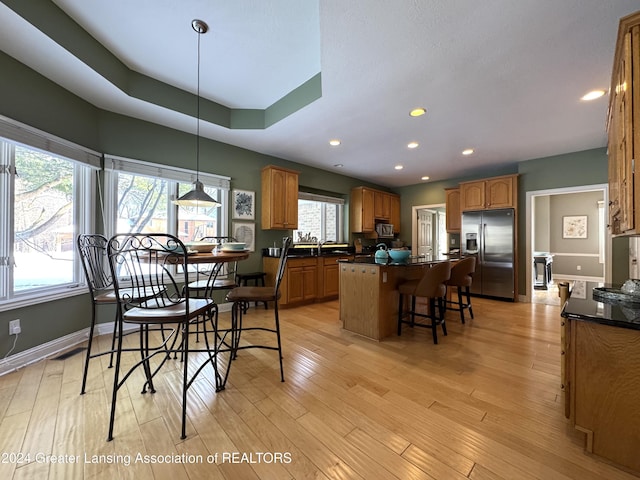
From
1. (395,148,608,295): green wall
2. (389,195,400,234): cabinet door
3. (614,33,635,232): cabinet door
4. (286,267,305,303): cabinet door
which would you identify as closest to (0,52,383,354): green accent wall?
(286,267,305,303): cabinet door

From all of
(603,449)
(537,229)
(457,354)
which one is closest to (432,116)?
(457,354)

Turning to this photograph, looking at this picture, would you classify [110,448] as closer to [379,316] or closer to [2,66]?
[379,316]

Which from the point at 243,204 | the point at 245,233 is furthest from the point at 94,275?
the point at 243,204

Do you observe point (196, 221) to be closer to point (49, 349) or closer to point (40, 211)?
point (40, 211)

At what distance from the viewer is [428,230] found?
717 centimetres

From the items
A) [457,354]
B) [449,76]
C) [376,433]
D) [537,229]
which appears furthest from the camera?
[537,229]

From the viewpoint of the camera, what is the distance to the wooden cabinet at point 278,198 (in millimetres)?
4391

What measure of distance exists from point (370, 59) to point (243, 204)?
9.47ft

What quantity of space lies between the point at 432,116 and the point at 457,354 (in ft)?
8.82

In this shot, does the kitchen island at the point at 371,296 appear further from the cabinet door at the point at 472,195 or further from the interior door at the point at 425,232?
the interior door at the point at 425,232

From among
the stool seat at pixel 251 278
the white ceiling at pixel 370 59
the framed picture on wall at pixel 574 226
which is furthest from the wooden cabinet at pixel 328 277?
the framed picture on wall at pixel 574 226

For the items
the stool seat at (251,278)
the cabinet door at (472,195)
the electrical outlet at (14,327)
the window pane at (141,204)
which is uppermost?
the cabinet door at (472,195)

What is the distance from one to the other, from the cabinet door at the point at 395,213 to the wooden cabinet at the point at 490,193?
68.0 inches

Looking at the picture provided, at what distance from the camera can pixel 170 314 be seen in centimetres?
154
